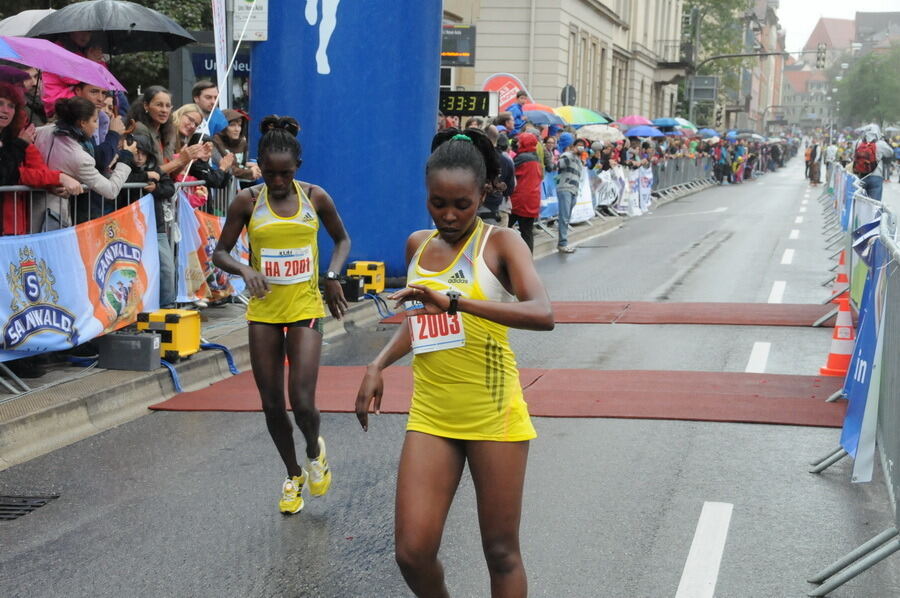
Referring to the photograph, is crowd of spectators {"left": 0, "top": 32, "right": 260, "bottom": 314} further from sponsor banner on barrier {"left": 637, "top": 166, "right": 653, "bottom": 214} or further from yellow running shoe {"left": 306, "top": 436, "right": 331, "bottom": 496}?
sponsor banner on barrier {"left": 637, "top": 166, "right": 653, "bottom": 214}

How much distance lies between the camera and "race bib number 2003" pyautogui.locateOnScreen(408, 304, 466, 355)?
3.70 m

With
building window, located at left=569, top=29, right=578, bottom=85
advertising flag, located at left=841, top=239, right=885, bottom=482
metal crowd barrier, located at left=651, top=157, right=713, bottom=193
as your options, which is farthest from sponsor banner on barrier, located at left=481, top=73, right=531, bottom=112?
building window, located at left=569, top=29, right=578, bottom=85

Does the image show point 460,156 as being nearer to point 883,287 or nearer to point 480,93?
point 883,287

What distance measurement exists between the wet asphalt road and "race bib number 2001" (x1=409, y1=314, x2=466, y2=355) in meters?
1.46

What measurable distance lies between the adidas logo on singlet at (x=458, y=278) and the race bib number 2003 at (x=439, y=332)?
108mm

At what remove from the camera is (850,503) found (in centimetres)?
607

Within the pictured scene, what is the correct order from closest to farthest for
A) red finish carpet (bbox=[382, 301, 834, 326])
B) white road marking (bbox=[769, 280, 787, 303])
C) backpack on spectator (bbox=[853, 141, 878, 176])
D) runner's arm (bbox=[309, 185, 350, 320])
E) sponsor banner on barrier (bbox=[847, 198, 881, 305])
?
runner's arm (bbox=[309, 185, 350, 320])
sponsor banner on barrier (bbox=[847, 198, 881, 305])
red finish carpet (bbox=[382, 301, 834, 326])
white road marking (bbox=[769, 280, 787, 303])
backpack on spectator (bbox=[853, 141, 878, 176])

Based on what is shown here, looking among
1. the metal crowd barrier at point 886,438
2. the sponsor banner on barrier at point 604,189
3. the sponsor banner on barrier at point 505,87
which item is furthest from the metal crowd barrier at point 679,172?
the metal crowd barrier at point 886,438

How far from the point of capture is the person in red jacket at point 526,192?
16.9 metres

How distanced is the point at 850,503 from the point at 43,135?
6.06 metres

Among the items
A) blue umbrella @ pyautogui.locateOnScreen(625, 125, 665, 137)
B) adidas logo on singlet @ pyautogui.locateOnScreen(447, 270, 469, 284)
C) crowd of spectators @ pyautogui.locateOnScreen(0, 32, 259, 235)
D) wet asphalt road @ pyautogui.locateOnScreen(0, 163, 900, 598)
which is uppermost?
blue umbrella @ pyautogui.locateOnScreen(625, 125, 665, 137)

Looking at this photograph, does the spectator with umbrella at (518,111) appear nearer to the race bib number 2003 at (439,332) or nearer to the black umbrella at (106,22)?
the black umbrella at (106,22)

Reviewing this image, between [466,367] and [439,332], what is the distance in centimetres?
14

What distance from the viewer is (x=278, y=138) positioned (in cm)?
563
